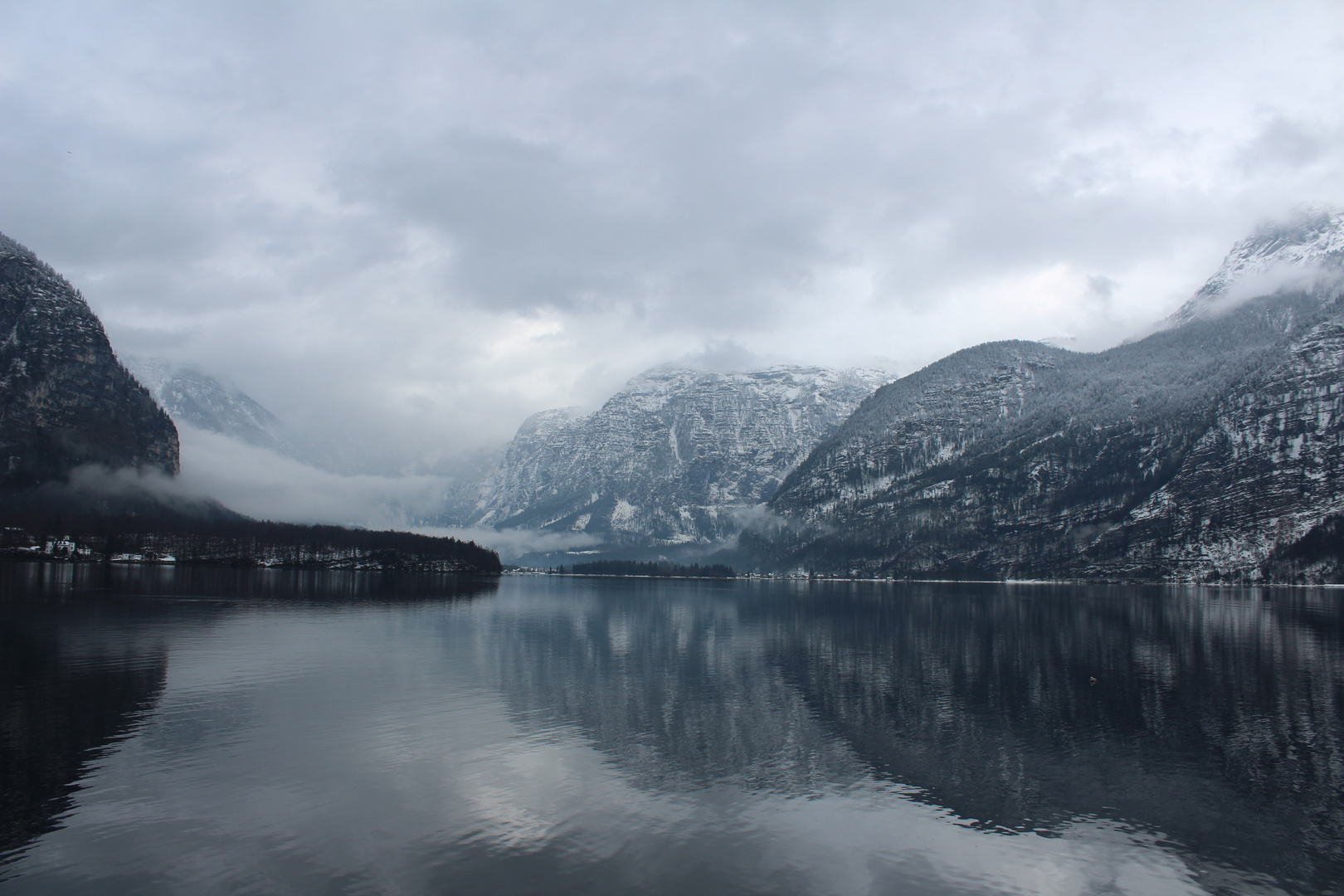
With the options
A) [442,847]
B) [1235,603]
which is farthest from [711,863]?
[1235,603]

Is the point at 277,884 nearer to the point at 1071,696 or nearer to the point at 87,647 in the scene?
the point at 1071,696

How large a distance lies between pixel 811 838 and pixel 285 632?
83.0 metres

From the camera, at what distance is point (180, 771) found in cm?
3806

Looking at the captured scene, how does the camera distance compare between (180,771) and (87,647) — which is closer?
(180,771)

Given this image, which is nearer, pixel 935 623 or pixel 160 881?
pixel 160 881

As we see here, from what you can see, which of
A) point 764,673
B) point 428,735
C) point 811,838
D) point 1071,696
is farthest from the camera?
point 764,673

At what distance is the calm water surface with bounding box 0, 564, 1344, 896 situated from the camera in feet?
93.6

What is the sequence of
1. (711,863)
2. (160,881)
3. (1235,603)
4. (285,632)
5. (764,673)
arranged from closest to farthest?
(160,881)
(711,863)
(764,673)
(285,632)
(1235,603)

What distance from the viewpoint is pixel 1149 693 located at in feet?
203

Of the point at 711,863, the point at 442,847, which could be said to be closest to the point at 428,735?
the point at 442,847

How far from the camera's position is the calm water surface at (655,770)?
2852 cm

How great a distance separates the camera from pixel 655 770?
4050cm

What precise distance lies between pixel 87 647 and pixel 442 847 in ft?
205

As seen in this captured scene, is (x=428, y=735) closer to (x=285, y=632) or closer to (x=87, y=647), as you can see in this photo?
(x=87, y=647)
